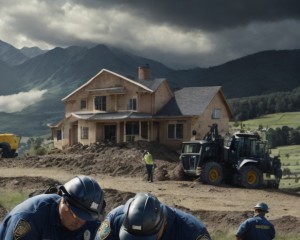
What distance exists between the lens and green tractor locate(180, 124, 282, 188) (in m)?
25.8

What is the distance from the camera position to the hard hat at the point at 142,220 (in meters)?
4.08

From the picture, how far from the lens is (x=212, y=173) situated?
2609 cm

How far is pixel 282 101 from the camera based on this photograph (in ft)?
428

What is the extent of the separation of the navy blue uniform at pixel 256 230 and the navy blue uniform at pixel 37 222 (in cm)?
522

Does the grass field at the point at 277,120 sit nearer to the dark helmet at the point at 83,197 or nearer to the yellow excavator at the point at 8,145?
the yellow excavator at the point at 8,145

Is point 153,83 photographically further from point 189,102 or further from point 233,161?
point 233,161

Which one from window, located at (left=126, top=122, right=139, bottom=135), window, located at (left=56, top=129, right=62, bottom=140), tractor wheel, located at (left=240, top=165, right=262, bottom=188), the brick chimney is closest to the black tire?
window, located at (left=126, top=122, right=139, bottom=135)

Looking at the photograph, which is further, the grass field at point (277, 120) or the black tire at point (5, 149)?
the grass field at point (277, 120)

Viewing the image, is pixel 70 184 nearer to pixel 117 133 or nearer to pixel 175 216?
pixel 175 216

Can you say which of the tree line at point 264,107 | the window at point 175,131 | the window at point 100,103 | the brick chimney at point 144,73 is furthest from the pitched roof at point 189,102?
the tree line at point 264,107

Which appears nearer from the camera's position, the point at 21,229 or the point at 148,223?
the point at 148,223

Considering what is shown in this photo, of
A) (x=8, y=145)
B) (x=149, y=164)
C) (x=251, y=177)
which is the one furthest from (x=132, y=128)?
(x=251, y=177)

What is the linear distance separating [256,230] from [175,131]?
31.8 metres

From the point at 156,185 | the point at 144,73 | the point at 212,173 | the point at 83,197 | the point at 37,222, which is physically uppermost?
the point at 144,73
